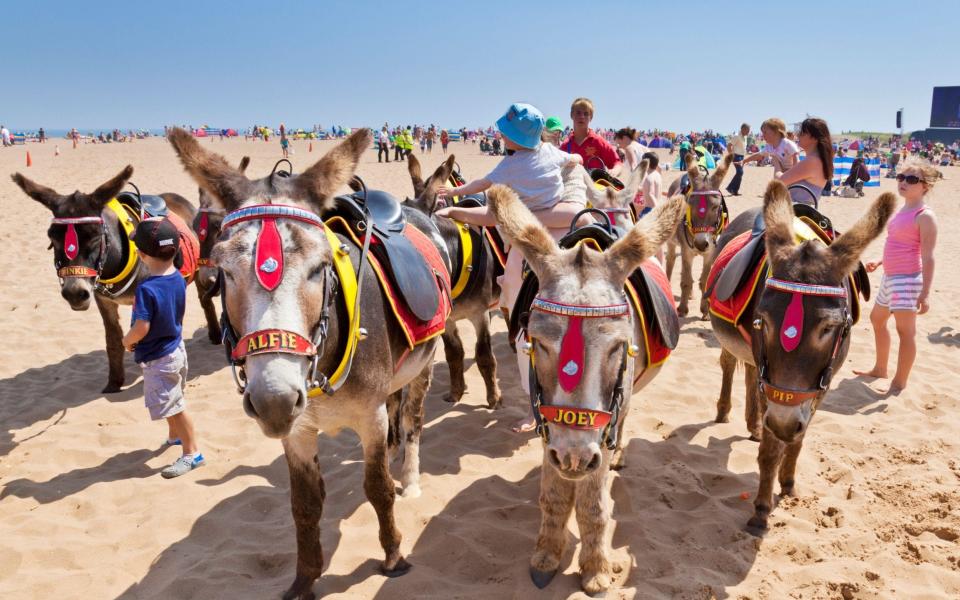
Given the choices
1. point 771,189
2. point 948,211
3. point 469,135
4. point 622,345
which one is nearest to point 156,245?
point 622,345

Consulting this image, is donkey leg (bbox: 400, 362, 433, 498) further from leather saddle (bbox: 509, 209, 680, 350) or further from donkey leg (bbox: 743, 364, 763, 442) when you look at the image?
donkey leg (bbox: 743, 364, 763, 442)

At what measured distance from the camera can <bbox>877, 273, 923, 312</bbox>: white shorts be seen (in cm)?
540

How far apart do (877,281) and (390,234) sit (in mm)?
9820

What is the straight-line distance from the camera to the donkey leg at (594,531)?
279 cm

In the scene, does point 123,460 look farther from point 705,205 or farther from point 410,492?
point 705,205

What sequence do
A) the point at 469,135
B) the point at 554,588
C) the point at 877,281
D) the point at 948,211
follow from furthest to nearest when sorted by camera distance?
the point at 469,135, the point at 948,211, the point at 877,281, the point at 554,588

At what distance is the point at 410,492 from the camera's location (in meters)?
3.94

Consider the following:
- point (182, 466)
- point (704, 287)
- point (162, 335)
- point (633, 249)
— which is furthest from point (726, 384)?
point (162, 335)

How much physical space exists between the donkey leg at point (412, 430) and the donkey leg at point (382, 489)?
0.68 metres

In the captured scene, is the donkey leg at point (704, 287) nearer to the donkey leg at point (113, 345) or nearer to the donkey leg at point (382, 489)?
the donkey leg at point (382, 489)

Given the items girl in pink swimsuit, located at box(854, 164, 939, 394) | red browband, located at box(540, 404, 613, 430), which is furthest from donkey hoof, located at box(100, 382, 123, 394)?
girl in pink swimsuit, located at box(854, 164, 939, 394)

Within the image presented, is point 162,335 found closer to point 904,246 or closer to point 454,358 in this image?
point 454,358

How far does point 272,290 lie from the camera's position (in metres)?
2.00

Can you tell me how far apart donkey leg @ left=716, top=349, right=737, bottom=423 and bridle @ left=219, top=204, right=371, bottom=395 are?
12.0 ft
